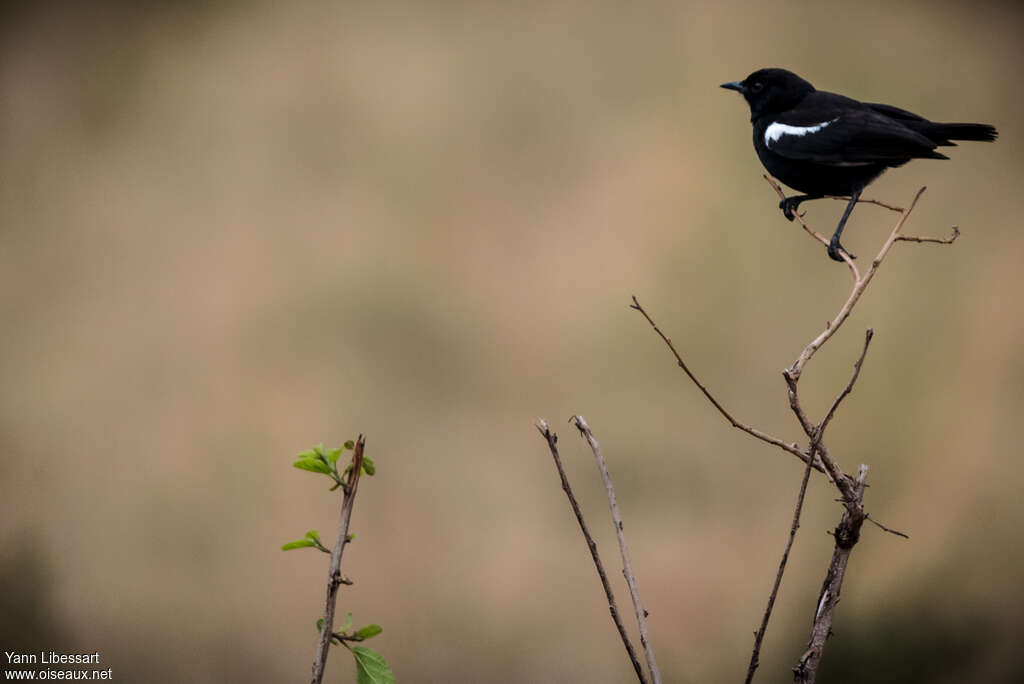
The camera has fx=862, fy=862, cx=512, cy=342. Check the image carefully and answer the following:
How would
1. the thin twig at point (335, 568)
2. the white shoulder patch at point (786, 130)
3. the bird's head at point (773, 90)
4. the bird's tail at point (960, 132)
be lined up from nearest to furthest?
the thin twig at point (335, 568)
the bird's tail at point (960, 132)
the white shoulder patch at point (786, 130)
the bird's head at point (773, 90)

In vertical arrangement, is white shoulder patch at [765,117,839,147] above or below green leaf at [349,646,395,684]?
above

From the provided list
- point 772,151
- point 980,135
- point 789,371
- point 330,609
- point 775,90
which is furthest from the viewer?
point 775,90

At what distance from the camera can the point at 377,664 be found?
1.97 ft

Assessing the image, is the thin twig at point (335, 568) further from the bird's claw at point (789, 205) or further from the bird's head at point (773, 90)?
the bird's head at point (773, 90)

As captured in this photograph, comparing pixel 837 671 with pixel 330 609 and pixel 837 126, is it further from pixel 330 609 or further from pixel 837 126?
pixel 330 609

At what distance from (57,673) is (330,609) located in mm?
1628

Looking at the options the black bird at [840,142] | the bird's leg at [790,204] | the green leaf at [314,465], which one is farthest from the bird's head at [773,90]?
the green leaf at [314,465]

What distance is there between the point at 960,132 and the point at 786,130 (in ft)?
0.63

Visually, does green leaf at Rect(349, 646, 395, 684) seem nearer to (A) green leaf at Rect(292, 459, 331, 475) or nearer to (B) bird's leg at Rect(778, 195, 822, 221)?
(A) green leaf at Rect(292, 459, 331, 475)

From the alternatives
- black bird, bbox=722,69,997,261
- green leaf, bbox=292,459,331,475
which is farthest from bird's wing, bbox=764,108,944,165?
green leaf, bbox=292,459,331,475

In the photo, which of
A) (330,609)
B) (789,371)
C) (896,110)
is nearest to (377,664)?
(330,609)

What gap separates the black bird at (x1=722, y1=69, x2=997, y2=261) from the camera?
0.93m

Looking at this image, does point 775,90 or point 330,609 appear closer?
point 330,609

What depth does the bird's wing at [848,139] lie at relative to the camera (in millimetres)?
929
